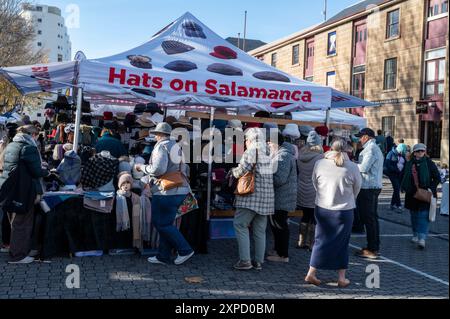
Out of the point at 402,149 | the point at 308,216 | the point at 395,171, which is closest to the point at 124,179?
the point at 308,216

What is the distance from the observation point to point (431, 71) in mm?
22469

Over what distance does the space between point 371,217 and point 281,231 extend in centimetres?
148

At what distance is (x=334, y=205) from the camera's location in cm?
505

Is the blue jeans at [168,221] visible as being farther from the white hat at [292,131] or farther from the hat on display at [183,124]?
the white hat at [292,131]

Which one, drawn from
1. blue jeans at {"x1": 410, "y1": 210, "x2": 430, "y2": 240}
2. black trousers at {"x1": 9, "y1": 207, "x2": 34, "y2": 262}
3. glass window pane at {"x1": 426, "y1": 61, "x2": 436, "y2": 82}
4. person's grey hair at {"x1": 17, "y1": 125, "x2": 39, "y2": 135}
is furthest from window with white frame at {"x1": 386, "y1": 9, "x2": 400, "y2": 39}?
black trousers at {"x1": 9, "y1": 207, "x2": 34, "y2": 262}

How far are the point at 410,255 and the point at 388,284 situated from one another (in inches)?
71.4

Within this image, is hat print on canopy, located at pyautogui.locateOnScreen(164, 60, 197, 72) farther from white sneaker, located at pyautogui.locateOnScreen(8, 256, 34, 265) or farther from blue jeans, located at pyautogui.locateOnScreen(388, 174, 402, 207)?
blue jeans, located at pyautogui.locateOnScreen(388, 174, 402, 207)

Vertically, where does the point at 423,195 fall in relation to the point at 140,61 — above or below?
below

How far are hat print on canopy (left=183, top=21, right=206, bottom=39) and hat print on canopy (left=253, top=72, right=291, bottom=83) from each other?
1531mm

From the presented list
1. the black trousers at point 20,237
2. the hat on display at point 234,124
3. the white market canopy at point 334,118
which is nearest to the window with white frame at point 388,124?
the white market canopy at point 334,118

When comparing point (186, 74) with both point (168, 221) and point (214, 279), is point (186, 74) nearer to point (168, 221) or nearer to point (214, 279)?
point (168, 221)

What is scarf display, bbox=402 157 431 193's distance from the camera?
7.31m
